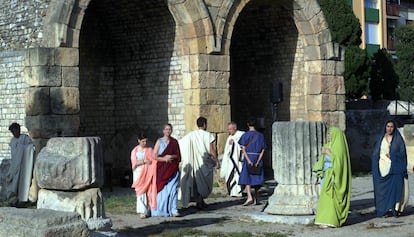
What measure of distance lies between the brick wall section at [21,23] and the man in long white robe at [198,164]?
3980 mm

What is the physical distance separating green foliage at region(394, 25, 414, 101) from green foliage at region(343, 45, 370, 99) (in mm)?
6010

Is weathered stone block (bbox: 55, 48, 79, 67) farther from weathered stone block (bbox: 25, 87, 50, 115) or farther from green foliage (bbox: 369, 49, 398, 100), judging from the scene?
green foliage (bbox: 369, 49, 398, 100)

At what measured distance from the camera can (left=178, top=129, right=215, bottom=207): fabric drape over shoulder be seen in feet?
37.5

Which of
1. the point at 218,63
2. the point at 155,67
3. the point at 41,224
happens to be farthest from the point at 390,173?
the point at 155,67

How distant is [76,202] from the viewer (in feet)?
25.2

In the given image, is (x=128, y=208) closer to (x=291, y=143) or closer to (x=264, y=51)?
(x=291, y=143)

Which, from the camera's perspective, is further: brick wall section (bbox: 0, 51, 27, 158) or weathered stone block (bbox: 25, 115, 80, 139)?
brick wall section (bbox: 0, 51, 27, 158)

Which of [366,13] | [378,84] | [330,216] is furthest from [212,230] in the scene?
[366,13]

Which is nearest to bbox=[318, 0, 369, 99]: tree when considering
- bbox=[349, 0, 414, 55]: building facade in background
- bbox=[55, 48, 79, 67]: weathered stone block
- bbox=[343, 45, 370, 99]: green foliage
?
bbox=[343, 45, 370, 99]: green foliage

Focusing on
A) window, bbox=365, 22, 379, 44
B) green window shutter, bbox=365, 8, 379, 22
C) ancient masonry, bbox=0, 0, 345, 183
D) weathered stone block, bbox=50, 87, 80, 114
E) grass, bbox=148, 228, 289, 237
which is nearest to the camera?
grass, bbox=148, 228, 289, 237

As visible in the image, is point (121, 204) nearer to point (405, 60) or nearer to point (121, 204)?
point (121, 204)

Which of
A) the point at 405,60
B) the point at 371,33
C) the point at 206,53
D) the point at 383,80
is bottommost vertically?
the point at 206,53

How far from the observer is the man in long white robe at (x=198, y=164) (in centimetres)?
1144

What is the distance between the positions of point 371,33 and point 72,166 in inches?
1570
